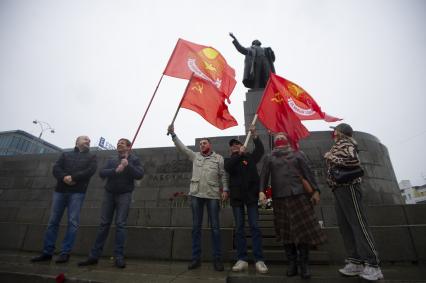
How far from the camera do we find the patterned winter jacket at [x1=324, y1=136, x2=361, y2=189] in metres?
3.70

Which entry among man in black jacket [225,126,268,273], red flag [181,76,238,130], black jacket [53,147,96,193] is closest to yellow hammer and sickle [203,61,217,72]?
red flag [181,76,238,130]

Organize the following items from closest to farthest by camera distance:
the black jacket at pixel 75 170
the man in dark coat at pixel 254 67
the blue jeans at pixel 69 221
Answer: the blue jeans at pixel 69 221
the black jacket at pixel 75 170
the man in dark coat at pixel 254 67

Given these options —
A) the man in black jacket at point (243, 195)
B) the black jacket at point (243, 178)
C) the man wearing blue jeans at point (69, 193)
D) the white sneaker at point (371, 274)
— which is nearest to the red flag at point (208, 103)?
the man in black jacket at point (243, 195)

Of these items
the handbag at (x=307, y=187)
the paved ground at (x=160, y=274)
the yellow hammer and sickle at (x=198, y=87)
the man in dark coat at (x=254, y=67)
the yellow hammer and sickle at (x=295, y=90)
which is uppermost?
the man in dark coat at (x=254, y=67)

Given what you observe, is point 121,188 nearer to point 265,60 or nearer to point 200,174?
point 200,174

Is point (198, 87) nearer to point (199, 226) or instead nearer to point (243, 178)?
point (243, 178)

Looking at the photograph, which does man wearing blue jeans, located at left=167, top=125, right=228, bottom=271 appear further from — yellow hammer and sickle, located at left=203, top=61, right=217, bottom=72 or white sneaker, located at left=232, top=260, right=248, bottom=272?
yellow hammer and sickle, located at left=203, top=61, right=217, bottom=72

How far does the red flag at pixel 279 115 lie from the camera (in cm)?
556

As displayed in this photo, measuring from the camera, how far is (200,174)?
480cm

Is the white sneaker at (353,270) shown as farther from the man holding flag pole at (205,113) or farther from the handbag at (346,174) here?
the man holding flag pole at (205,113)

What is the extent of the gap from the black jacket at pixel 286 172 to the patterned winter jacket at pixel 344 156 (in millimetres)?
342

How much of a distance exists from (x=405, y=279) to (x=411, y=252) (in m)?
1.81

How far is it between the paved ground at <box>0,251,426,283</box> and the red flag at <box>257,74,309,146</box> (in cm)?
278

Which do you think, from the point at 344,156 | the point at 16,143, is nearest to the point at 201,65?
the point at 344,156
